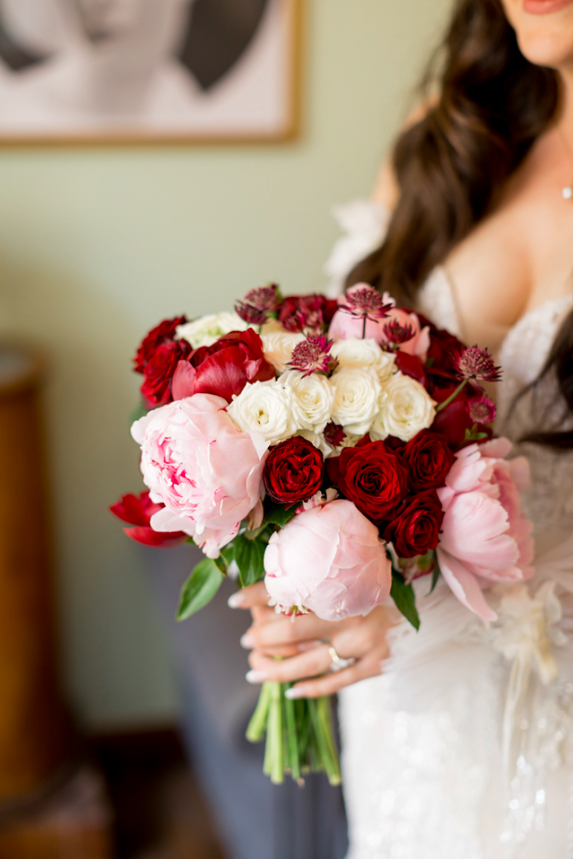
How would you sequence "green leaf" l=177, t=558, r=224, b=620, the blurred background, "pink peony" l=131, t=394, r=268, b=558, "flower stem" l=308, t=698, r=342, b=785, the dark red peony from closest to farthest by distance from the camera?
"pink peony" l=131, t=394, r=268, b=558 → the dark red peony → "green leaf" l=177, t=558, r=224, b=620 → "flower stem" l=308, t=698, r=342, b=785 → the blurred background

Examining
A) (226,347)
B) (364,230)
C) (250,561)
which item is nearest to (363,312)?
(226,347)

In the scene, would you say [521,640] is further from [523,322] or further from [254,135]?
[254,135]

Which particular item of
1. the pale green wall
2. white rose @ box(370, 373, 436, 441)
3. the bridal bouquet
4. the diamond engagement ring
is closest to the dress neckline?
the bridal bouquet

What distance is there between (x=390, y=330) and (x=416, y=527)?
211mm

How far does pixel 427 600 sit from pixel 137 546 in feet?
4.10

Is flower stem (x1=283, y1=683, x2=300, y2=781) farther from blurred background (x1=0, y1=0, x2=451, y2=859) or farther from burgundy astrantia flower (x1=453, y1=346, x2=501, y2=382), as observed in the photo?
blurred background (x1=0, y1=0, x2=451, y2=859)

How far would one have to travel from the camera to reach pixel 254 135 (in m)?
1.80

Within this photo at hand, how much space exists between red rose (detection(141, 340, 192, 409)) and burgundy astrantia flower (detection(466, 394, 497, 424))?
291 mm

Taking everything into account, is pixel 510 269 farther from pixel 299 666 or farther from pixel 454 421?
pixel 299 666

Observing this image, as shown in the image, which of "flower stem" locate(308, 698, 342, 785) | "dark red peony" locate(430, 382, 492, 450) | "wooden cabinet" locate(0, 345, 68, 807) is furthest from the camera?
"wooden cabinet" locate(0, 345, 68, 807)

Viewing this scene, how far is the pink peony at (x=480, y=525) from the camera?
69cm

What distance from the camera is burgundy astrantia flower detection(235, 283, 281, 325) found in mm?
774

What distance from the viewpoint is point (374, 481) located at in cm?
66

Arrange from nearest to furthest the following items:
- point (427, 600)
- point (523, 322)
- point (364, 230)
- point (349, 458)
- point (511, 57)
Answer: point (349, 458) → point (427, 600) → point (523, 322) → point (511, 57) → point (364, 230)
